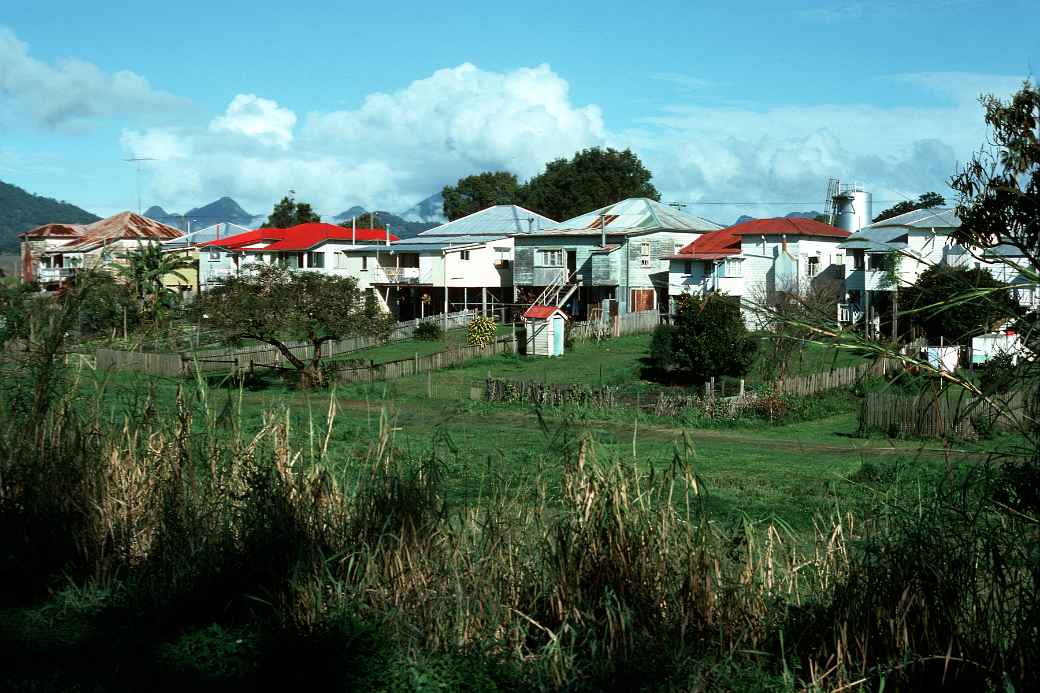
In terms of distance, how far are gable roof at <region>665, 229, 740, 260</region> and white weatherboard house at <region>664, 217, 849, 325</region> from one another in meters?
0.05

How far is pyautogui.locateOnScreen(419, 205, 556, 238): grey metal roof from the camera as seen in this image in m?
67.4

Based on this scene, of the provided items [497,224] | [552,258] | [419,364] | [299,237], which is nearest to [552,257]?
[552,258]

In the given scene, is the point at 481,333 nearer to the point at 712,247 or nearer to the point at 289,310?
the point at 289,310

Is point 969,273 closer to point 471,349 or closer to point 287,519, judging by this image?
point 287,519

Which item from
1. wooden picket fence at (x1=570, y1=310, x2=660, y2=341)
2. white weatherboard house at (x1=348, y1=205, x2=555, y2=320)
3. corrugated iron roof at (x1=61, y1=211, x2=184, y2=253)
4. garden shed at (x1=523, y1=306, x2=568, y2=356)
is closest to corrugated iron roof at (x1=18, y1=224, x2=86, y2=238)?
corrugated iron roof at (x1=61, y1=211, x2=184, y2=253)

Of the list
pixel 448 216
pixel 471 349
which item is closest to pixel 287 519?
pixel 471 349

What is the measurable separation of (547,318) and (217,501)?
35.7 meters

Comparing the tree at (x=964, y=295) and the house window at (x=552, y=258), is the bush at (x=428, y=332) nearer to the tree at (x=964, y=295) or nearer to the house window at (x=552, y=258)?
the house window at (x=552, y=258)

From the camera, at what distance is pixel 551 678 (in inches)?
193

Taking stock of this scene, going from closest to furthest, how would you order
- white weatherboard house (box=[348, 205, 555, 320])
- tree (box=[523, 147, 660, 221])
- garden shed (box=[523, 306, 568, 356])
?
garden shed (box=[523, 306, 568, 356]) < white weatherboard house (box=[348, 205, 555, 320]) < tree (box=[523, 147, 660, 221])

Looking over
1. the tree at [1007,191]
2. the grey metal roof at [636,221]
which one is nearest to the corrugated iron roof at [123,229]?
A: the grey metal roof at [636,221]

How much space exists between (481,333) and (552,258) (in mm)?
17112

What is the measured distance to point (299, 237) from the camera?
7019 cm

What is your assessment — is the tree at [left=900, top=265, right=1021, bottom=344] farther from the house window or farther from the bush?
the house window
